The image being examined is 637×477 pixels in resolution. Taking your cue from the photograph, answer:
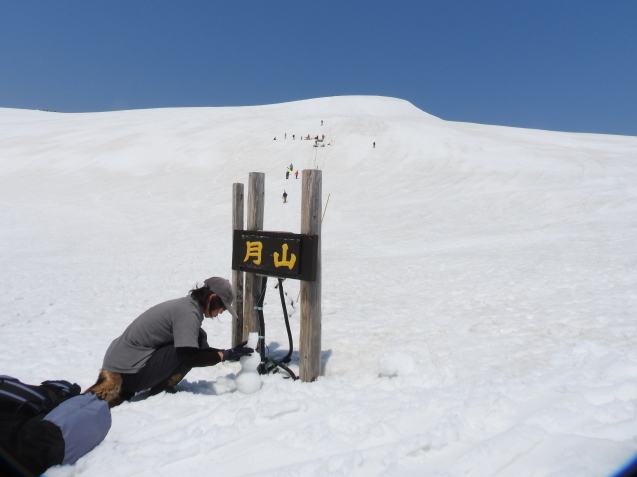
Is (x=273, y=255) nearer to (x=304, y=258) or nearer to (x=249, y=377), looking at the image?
(x=304, y=258)

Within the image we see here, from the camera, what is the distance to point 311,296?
4383 mm

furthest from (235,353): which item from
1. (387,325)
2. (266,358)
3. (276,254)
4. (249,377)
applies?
(387,325)

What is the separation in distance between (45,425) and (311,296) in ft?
7.32

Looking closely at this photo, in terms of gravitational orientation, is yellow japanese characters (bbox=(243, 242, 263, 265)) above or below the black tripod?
above

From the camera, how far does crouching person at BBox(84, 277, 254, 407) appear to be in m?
4.06

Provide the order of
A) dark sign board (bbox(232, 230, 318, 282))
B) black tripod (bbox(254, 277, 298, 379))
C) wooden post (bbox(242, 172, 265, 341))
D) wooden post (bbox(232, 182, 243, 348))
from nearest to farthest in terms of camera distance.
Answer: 1. dark sign board (bbox(232, 230, 318, 282))
2. black tripod (bbox(254, 277, 298, 379))
3. wooden post (bbox(242, 172, 265, 341))
4. wooden post (bbox(232, 182, 243, 348))

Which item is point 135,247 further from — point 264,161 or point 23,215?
point 264,161

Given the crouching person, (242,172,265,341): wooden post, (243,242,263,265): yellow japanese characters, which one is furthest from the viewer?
(242,172,265,341): wooden post

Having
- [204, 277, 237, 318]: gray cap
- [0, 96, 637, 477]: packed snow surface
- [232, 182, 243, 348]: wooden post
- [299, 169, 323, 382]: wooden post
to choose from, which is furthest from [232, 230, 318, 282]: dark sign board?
[0, 96, 637, 477]: packed snow surface

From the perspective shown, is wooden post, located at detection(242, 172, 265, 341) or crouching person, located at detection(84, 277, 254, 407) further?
wooden post, located at detection(242, 172, 265, 341)

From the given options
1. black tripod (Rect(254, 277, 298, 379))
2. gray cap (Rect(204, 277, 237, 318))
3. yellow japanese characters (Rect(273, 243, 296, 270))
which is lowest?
black tripod (Rect(254, 277, 298, 379))

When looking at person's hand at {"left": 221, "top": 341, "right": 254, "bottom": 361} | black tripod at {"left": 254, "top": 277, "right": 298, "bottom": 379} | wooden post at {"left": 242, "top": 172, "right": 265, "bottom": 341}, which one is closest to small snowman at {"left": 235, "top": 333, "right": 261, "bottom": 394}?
person's hand at {"left": 221, "top": 341, "right": 254, "bottom": 361}

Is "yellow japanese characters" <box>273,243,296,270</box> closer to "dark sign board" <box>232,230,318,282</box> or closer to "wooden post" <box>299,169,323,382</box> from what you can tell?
"dark sign board" <box>232,230,318,282</box>

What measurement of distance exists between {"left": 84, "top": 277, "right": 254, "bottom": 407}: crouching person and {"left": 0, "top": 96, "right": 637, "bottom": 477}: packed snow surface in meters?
0.21
